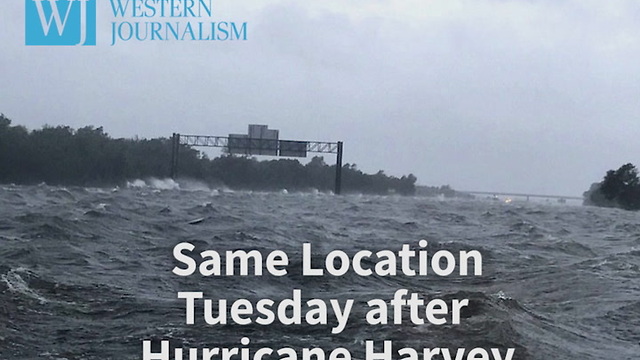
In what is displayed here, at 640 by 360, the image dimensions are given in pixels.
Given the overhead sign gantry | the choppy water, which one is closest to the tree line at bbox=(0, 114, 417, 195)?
the overhead sign gantry

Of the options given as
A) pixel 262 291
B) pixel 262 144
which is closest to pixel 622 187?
pixel 262 144

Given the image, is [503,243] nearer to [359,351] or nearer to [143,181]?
[359,351]

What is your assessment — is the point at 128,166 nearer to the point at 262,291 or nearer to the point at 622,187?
the point at 622,187

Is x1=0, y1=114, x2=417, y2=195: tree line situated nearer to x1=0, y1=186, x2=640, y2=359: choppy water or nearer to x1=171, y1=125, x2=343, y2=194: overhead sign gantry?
x1=171, y1=125, x2=343, y2=194: overhead sign gantry

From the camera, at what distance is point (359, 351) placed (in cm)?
929

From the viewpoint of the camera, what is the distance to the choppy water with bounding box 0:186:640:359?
9680 millimetres

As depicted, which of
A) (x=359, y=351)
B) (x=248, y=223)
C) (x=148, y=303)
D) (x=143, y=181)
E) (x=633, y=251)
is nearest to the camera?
(x=359, y=351)

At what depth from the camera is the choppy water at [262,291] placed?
968cm

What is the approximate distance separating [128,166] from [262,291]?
76.5 meters

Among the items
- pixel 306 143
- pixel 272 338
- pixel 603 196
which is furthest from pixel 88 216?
pixel 603 196

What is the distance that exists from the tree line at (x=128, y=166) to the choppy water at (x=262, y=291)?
54.6m

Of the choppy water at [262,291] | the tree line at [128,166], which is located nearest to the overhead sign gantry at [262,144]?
the tree line at [128,166]

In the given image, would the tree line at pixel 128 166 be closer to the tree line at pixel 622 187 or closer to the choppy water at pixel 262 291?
the tree line at pixel 622 187

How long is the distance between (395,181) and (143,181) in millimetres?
39642
